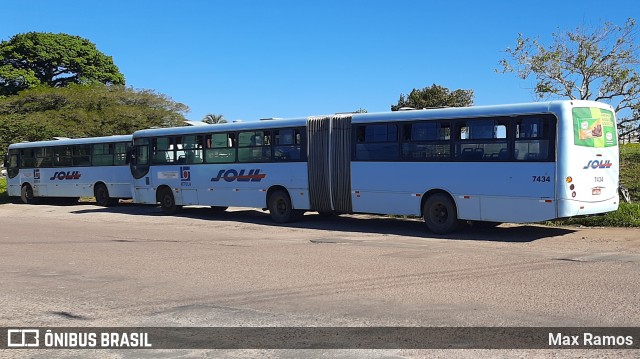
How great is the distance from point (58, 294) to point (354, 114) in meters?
9.72

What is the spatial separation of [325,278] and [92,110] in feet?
160

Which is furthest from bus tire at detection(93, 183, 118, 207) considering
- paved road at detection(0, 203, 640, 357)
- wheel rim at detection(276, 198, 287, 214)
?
wheel rim at detection(276, 198, 287, 214)

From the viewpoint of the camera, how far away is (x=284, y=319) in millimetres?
7234

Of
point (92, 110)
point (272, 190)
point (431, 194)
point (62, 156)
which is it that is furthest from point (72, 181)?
point (92, 110)

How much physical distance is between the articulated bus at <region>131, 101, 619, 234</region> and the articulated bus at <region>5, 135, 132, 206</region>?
659 cm

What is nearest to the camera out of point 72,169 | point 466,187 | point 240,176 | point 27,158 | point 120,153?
point 466,187

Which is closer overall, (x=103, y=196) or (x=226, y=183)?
(x=226, y=183)

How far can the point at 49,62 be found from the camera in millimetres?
68500

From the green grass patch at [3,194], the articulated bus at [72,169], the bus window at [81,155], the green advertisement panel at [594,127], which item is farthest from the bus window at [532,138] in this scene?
the green grass patch at [3,194]

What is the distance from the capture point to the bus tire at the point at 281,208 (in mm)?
18547

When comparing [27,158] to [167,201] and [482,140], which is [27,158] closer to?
[167,201]

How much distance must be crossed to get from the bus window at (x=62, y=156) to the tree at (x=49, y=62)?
125ft

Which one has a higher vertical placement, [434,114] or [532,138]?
[434,114]

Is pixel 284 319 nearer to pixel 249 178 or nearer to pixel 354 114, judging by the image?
pixel 354 114
